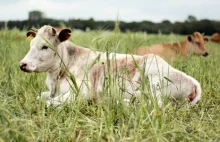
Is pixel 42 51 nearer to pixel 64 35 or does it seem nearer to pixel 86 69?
pixel 64 35

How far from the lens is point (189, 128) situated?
156 inches

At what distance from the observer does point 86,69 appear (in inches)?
210

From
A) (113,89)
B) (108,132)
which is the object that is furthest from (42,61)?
(108,132)

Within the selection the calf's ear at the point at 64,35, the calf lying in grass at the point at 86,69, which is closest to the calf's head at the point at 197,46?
the calf lying in grass at the point at 86,69

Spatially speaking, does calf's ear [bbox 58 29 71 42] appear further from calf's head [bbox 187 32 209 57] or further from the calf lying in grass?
calf's head [bbox 187 32 209 57]

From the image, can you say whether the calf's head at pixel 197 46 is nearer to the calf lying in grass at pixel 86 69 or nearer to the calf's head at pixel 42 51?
the calf lying in grass at pixel 86 69

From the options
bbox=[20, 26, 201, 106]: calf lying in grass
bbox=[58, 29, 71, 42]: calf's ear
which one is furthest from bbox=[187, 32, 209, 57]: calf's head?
bbox=[58, 29, 71, 42]: calf's ear

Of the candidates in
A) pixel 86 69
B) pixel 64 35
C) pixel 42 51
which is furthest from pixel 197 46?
pixel 86 69

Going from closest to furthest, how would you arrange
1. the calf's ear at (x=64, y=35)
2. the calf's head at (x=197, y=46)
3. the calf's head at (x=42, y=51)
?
the calf's head at (x=42, y=51) < the calf's ear at (x=64, y=35) < the calf's head at (x=197, y=46)

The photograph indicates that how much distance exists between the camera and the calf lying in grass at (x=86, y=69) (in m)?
5.55

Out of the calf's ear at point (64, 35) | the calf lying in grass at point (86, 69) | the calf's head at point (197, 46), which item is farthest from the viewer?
the calf's head at point (197, 46)

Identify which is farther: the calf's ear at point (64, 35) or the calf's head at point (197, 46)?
the calf's head at point (197, 46)

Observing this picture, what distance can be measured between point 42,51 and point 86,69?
801 millimetres

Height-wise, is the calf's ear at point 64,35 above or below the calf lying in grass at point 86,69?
above
